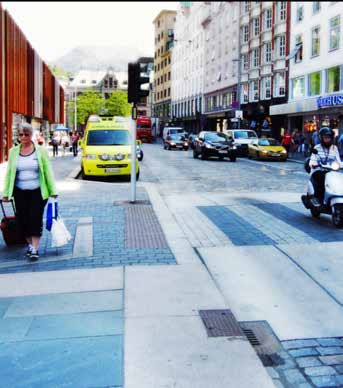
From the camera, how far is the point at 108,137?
1919cm

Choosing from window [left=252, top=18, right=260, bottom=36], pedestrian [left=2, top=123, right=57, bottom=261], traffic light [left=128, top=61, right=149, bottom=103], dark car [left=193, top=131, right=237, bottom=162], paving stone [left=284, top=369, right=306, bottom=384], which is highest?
window [left=252, top=18, right=260, bottom=36]

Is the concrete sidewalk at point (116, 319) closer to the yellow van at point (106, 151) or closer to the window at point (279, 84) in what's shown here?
the yellow van at point (106, 151)

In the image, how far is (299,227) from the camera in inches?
349

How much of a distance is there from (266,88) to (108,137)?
99.2 ft

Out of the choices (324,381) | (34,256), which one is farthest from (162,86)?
(324,381)

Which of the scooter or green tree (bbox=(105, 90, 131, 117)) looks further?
green tree (bbox=(105, 90, 131, 117))

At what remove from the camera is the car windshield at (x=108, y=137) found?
748 inches

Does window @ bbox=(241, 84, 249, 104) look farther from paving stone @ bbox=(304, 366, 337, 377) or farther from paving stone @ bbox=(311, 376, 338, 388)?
paving stone @ bbox=(311, 376, 338, 388)

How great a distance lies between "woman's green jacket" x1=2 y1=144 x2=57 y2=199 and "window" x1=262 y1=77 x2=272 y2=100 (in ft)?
135

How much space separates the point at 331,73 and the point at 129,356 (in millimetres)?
33831

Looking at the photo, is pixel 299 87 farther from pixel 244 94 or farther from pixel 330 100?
pixel 244 94

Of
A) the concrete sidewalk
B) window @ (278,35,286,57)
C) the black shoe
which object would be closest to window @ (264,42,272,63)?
window @ (278,35,286,57)

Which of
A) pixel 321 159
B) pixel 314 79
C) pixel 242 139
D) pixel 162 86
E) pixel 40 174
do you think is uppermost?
pixel 162 86

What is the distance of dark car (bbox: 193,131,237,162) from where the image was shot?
29.2 m
